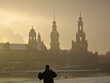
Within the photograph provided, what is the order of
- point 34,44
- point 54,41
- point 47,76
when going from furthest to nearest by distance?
point 54,41
point 34,44
point 47,76

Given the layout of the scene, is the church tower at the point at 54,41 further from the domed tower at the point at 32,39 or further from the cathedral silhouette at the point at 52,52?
the domed tower at the point at 32,39

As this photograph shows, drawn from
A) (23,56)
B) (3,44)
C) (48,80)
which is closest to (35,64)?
(23,56)

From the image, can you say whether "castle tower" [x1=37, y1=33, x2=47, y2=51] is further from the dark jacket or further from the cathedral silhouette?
the dark jacket

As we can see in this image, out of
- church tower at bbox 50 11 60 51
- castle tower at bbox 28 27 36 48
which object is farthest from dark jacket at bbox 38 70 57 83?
church tower at bbox 50 11 60 51

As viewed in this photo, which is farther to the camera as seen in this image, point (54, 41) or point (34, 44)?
point (54, 41)

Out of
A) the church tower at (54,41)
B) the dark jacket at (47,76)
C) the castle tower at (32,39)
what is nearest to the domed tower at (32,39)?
the castle tower at (32,39)

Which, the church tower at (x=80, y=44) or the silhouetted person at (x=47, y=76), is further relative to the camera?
the church tower at (x=80, y=44)

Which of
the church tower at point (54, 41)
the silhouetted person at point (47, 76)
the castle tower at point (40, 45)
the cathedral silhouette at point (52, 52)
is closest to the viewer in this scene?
A: the silhouetted person at point (47, 76)

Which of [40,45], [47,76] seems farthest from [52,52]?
[47,76]

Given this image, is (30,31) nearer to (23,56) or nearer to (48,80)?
(23,56)

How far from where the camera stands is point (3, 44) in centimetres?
12081

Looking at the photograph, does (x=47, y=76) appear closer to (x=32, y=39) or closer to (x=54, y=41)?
(x=32, y=39)

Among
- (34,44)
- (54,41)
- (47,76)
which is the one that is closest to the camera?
(47,76)

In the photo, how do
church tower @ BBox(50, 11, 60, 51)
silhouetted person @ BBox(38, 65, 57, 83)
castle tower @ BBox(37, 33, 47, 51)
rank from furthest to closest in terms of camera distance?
church tower @ BBox(50, 11, 60, 51), castle tower @ BBox(37, 33, 47, 51), silhouetted person @ BBox(38, 65, 57, 83)
